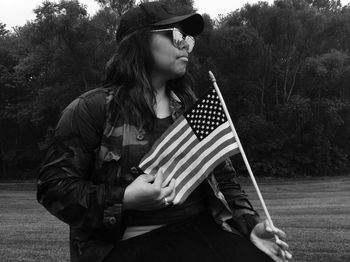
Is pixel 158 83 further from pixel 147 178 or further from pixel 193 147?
pixel 147 178

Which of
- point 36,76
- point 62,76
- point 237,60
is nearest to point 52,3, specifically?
point 62,76

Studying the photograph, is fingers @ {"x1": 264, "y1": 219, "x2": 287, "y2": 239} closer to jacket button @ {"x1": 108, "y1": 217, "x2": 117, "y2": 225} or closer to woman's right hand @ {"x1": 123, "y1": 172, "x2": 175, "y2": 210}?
woman's right hand @ {"x1": 123, "y1": 172, "x2": 175, "y2": 210}

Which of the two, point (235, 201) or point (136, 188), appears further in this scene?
point (235, 201)

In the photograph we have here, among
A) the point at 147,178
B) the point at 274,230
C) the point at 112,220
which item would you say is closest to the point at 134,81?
the point at 147,178

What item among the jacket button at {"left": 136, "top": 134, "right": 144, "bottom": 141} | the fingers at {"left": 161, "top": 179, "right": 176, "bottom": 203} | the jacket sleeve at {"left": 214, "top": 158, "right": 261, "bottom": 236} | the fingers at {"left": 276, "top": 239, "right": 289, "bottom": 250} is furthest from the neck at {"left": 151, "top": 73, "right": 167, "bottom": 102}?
the fingers at {"left": 276, "top": 239, "right": 289, "bottom": 250}

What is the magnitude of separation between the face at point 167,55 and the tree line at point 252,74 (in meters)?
32.9

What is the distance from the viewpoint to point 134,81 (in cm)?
228

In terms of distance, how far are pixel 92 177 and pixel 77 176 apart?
0.09 m

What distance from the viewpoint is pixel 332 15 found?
44.8 m

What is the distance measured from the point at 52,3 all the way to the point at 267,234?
117 ft

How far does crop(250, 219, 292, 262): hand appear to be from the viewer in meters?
2.00

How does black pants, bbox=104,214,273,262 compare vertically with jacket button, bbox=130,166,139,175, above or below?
below

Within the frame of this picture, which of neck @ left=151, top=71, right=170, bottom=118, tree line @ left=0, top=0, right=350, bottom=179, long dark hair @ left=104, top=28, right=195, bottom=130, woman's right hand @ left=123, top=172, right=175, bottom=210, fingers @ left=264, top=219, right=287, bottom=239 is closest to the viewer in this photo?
woman's right hand @ left=123, top=172, right=175, bottom=210

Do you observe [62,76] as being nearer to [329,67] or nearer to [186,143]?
[329,67]
